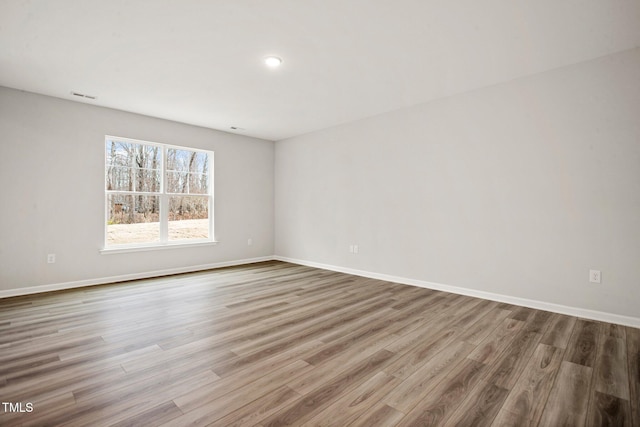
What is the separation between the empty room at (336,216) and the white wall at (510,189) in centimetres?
2

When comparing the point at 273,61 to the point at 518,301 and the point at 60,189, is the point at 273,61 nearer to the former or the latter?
the point at 60,189

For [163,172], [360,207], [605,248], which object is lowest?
[605,248]

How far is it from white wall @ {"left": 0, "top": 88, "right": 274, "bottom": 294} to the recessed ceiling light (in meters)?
2.76

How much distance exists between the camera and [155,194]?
4953 mm

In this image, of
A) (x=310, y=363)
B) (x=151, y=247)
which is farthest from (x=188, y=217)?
(x=310, y=363)

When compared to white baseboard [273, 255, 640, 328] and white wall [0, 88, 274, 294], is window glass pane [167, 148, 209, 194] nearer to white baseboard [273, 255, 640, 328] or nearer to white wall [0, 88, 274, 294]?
white wall [0, 88, 274, 294]

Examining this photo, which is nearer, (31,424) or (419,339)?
(31,424)

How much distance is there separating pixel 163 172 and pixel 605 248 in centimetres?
581

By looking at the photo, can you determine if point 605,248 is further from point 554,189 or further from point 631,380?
point 631,380

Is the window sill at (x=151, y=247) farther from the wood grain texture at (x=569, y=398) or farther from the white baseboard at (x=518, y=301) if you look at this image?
the wood grain texture at (x=569, y=398)

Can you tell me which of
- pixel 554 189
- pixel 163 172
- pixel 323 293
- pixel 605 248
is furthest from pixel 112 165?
pixel 605 248

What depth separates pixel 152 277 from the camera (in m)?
4.80

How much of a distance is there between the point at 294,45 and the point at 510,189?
111 inches

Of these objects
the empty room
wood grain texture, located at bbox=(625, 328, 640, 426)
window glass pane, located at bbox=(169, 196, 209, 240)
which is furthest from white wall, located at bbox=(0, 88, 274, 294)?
wood grain texture, located at bbox=(625, 328, 640, 426)
